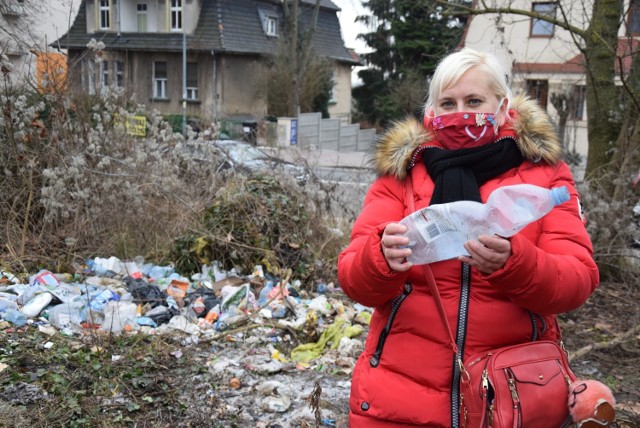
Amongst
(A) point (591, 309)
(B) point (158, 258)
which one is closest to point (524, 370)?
(A) point (591, 309)

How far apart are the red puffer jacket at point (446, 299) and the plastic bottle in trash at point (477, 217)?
103 millimetres

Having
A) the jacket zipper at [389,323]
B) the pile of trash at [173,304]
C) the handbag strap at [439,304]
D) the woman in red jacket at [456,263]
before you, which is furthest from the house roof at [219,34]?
the handbag strap at [439,304]

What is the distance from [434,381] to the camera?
2.07 meters

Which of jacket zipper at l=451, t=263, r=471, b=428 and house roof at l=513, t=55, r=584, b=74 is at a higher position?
house roof at l=513, t=55, r=584, b=74

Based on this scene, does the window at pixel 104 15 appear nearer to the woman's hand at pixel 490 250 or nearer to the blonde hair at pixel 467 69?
the blonde hair at pixel 467 69

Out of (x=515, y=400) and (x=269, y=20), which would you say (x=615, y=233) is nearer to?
(x=515, y=400)

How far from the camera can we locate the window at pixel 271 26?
112 ft

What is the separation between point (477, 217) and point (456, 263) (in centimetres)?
20

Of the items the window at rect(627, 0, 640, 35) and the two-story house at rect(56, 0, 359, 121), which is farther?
the two-story house at rect(56, 0, 359, 121)

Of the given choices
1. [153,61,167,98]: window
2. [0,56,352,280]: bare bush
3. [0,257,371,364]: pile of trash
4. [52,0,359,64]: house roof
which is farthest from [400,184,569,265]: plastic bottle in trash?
[153,61,167,98]: window

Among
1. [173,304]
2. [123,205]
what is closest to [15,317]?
[173,304]

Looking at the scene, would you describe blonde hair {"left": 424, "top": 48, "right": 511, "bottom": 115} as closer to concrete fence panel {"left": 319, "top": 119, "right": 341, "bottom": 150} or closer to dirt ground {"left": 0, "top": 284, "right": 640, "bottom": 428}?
dirt ground {"left": 0, "top": 284, "right": 640, "bottom": 428}

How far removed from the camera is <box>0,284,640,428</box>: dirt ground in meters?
3.55

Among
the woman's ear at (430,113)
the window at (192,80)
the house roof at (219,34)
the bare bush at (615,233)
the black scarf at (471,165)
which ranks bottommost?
the bare bush at (615,233)
